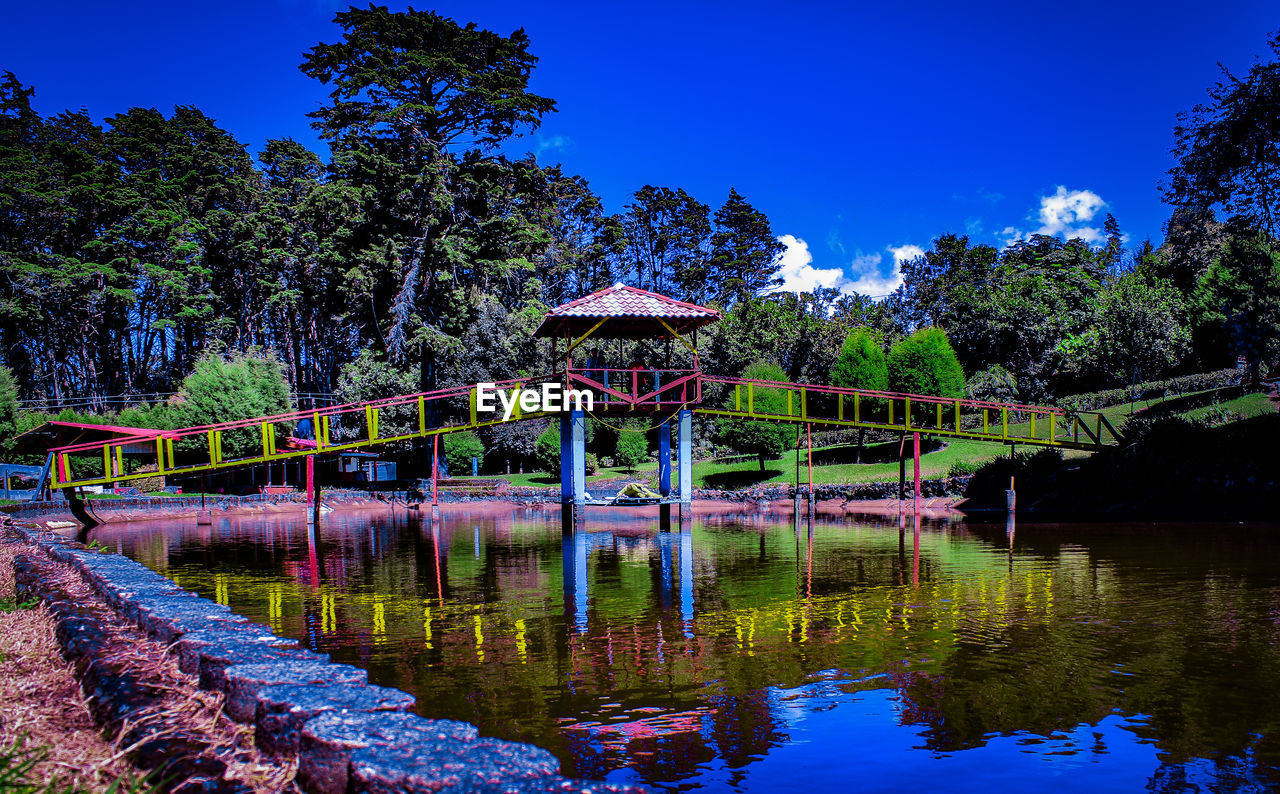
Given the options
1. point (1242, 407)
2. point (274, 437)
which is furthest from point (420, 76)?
point (1242, 407)

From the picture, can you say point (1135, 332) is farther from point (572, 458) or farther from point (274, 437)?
point (274, 437)

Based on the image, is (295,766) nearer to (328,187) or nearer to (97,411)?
(328,187)

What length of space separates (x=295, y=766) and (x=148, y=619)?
A: 3.26 m

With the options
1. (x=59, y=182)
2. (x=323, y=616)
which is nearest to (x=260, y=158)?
(x=59, y=182)

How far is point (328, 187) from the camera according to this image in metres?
49.7

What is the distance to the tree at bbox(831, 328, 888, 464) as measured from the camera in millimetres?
46812

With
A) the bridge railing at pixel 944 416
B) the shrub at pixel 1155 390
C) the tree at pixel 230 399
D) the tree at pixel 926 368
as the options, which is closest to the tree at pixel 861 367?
the tree at pixel 926 368

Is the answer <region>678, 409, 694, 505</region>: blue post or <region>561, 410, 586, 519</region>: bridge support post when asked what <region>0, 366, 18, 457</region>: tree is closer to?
<region>561, 410, 586, 519</region>: bridge support post

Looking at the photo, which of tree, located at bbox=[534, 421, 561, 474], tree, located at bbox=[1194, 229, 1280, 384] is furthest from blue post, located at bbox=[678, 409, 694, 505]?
tree, located at bbox=[1194, 229, 1280, 384]

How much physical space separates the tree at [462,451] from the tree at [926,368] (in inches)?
1056

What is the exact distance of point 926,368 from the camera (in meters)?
45.2

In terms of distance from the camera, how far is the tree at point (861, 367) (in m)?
46.8

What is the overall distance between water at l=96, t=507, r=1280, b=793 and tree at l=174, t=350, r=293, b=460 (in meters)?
29.0

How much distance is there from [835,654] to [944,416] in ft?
130
